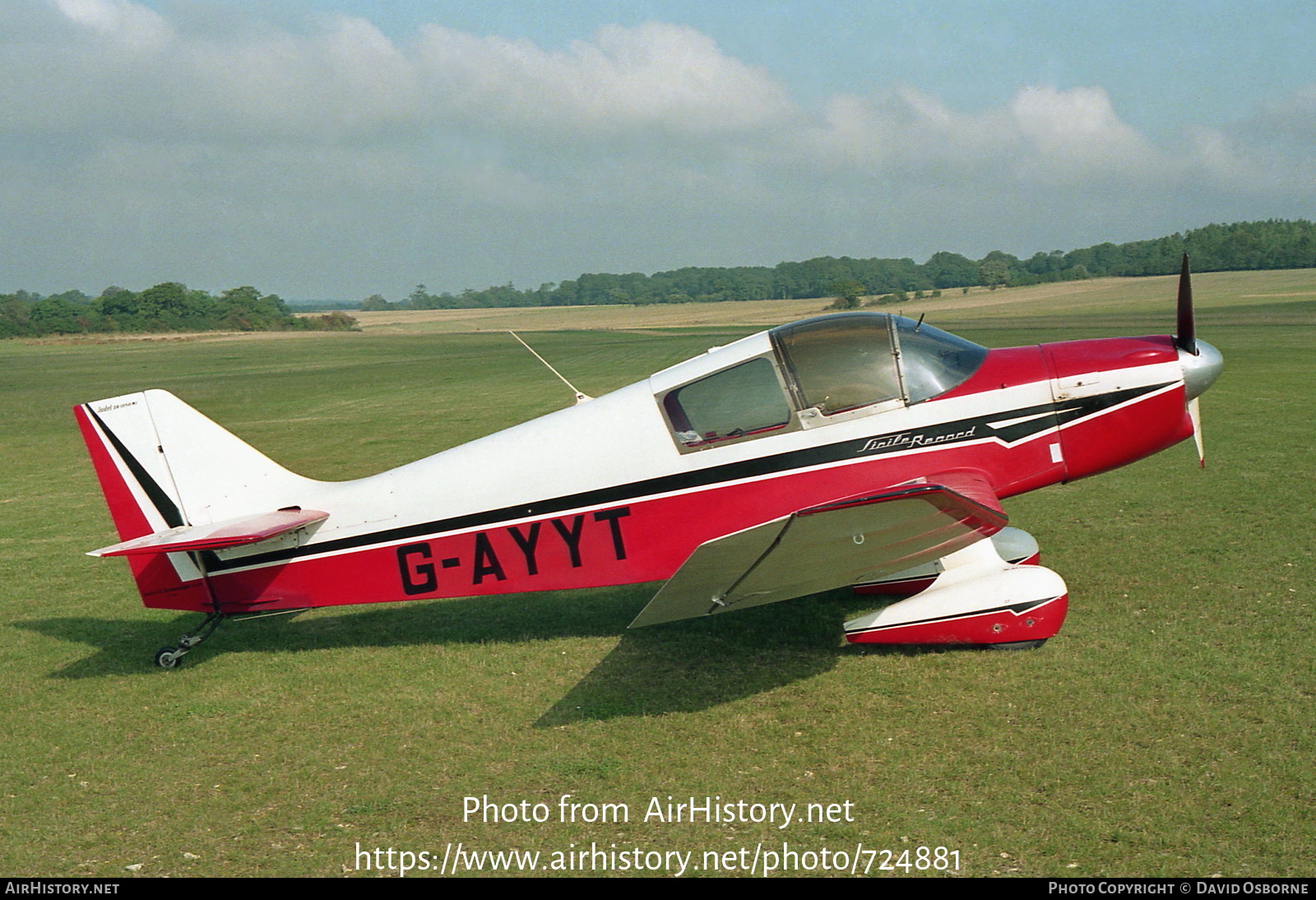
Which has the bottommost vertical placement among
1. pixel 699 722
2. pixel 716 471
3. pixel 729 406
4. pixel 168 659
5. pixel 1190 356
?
pixel 699 722

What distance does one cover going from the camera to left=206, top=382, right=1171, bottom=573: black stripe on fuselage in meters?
5.95

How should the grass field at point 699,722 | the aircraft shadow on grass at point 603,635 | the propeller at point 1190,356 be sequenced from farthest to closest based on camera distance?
1. the propeller at point 1190,356
2. the aircraft shadow on grass at point 603,635
3. the grass field at point 699,722

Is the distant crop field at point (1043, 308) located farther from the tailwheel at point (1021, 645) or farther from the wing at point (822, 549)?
the wing at point (822, 549)

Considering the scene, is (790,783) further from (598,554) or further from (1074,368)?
(1074,368)

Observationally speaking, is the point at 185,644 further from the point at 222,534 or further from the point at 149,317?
the point at 149,317

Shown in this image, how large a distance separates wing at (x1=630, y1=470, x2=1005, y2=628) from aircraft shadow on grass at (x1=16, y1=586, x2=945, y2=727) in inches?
32.2

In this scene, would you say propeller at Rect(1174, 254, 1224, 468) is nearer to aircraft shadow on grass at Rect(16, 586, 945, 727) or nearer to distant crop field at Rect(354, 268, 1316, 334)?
aircraft shadow on grass at Rect(16, 586, 945, 727)

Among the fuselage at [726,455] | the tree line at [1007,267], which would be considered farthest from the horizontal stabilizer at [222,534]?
the tree line at [1007,267]

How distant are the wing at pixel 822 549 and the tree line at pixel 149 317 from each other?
326ft

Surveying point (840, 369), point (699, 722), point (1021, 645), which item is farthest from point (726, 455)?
point (1021, 645)

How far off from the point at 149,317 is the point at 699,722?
108 meters

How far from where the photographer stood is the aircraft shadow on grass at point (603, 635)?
5801 mm

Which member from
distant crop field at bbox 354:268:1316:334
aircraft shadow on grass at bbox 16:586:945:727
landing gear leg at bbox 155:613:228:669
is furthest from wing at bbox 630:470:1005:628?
distant crop field at bbox 354:268:1316:334

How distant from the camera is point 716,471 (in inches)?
238
